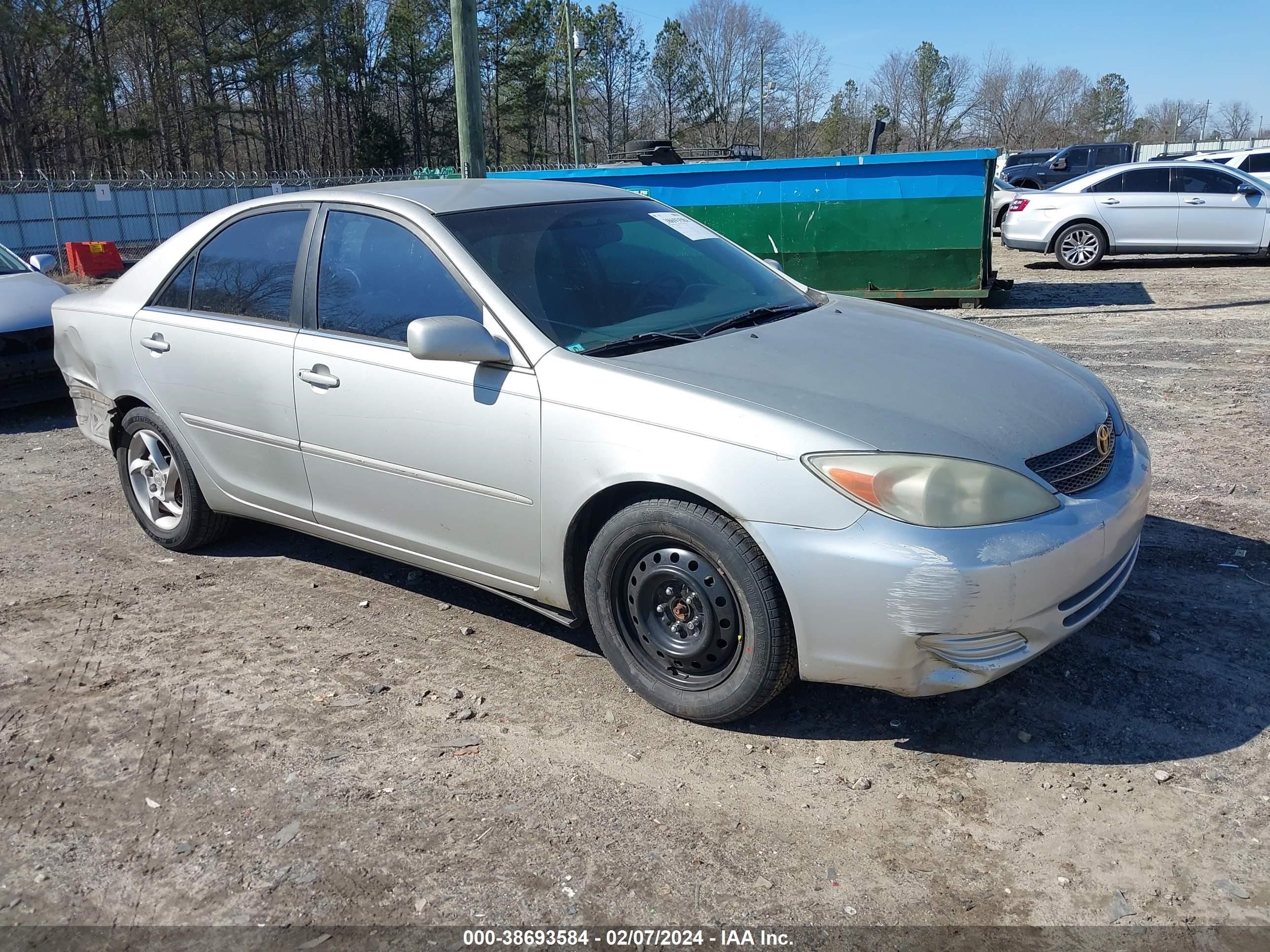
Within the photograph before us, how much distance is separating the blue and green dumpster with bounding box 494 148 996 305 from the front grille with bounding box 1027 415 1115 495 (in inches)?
319

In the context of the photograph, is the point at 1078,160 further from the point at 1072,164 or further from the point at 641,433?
the point at 641,433

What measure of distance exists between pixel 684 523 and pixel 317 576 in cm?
236

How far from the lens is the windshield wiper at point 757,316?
377 centimetres

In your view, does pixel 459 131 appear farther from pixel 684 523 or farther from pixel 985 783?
pixel 985 783

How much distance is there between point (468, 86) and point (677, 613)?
5694 millimetres

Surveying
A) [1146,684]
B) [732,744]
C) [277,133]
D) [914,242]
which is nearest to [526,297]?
[732,744]

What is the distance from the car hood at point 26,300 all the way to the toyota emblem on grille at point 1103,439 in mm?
6983

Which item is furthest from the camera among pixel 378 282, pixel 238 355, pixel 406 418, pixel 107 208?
pixel 107 208

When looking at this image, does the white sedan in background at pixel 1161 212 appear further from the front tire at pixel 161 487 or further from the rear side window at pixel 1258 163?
the front tire at pixel 161 487

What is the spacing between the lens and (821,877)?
2.62m

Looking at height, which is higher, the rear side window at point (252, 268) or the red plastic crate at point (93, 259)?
the rear side window at point (252, 268)

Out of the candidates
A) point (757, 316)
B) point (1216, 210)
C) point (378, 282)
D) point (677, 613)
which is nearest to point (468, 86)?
point (378, 282)

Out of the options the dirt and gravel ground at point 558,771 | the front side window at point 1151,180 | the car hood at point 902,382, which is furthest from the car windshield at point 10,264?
the front side window at point 1151,180

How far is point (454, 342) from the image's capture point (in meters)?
3.38
